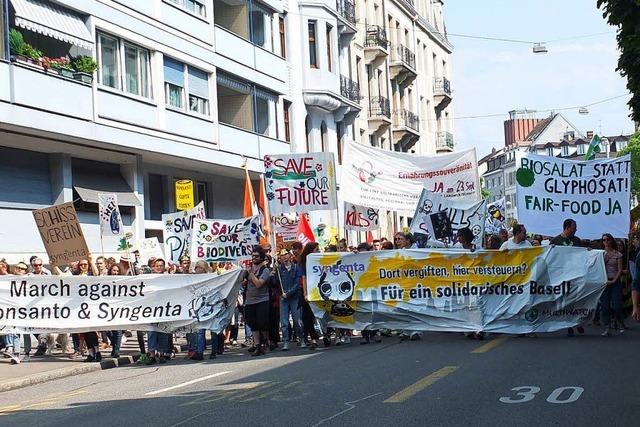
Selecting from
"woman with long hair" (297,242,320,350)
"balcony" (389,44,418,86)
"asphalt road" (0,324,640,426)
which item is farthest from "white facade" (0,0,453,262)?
"asphalt road" (0,324,640,426)

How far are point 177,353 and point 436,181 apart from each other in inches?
321

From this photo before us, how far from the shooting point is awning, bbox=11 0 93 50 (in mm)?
25062

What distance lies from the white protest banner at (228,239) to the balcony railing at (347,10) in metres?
27.8

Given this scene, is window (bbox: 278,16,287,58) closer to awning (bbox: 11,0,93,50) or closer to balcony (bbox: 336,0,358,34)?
balcony (bbox: 336,0,358,34)

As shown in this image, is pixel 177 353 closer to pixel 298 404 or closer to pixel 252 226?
pixel 252 226

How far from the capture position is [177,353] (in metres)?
20.7

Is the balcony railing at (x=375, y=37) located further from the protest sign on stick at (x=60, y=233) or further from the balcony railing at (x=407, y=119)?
the protest sign on stick at (x=60, y=233)

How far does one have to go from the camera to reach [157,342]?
18.9 m

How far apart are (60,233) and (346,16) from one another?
3079 centimetres

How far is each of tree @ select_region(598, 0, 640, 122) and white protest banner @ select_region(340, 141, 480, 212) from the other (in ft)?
23.0

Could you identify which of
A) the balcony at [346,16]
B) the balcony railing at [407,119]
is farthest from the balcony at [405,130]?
the balcony at [346,16]

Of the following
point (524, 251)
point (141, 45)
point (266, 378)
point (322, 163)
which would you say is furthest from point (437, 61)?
point (266, 378)

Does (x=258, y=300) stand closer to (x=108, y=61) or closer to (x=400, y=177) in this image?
(x=400, y=177)

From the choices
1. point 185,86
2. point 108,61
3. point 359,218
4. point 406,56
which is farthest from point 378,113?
point 359,218
